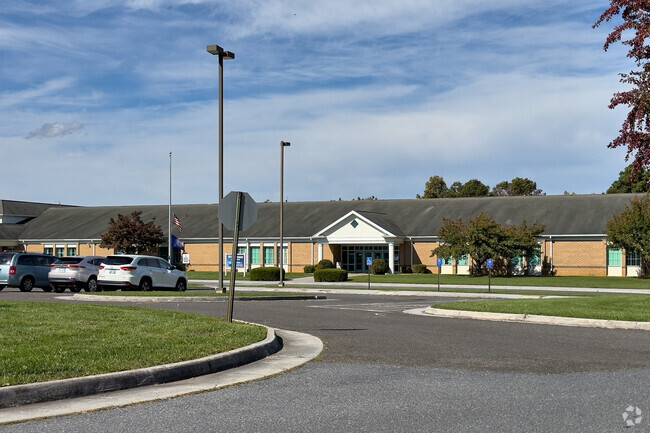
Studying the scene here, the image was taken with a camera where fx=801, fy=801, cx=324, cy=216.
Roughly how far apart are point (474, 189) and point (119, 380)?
9691 cm

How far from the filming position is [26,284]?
3281 centimetres

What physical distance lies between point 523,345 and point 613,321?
4.71m

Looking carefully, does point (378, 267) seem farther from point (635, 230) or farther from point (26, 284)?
point (26, 284)

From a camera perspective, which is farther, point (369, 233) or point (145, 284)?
point (369, 233)

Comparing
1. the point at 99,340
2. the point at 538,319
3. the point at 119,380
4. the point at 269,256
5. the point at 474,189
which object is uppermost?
the point at 474,189

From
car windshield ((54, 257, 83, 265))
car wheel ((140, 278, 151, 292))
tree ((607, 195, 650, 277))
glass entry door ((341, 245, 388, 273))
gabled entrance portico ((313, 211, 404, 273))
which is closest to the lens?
car wheel ((140, 278, 151, 292))

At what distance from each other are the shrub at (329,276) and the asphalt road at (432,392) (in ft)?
105

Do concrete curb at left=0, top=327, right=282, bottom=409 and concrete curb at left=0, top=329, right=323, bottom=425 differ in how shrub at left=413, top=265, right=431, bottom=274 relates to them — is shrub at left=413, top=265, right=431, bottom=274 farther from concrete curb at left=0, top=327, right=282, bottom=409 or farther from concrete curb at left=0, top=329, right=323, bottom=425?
concrete curb at left=0, top=327, right=282, bottom=409

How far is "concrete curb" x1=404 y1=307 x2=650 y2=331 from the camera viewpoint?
55.1ft

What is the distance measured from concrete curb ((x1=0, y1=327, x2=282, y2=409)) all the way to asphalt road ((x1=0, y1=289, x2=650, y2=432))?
0.85m

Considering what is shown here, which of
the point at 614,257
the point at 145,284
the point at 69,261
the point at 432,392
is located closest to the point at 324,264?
the point at 614,257

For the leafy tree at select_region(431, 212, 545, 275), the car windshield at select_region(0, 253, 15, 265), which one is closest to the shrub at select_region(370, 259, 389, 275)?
the leafy tree at select_region(431, 212, 545, 275)

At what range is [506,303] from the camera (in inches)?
867

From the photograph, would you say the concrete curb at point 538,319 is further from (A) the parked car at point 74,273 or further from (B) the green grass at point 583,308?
(A) the parked car at point 74,273
